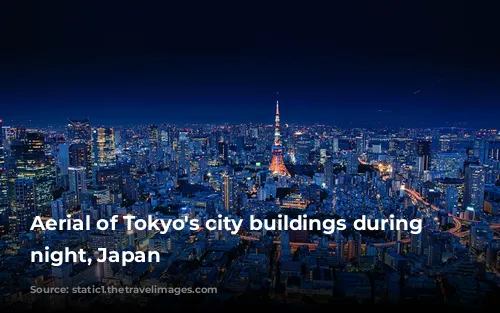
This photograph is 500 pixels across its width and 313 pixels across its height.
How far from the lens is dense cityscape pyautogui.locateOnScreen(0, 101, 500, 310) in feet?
9.77

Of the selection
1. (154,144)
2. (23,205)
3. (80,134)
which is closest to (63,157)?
(80,134)

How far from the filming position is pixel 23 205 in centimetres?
636

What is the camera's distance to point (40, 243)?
452 centimetres

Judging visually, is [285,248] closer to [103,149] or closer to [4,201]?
[4,201]

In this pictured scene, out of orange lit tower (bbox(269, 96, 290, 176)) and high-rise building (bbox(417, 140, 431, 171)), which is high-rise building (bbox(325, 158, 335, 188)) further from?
high-rise building (bbox(417, 140, 431, 171))

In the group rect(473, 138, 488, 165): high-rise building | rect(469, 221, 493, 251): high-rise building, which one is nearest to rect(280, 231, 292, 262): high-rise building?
rect(469, 221, 493, 251): high-rise building

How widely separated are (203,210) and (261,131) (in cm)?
641

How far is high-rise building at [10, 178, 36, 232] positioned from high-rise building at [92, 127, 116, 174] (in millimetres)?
3920

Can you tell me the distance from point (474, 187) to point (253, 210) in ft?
14.7

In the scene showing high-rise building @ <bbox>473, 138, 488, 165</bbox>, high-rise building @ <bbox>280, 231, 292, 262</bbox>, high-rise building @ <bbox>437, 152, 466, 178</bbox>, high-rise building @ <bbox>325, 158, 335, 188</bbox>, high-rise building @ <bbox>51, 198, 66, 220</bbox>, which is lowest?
high-rise building @ <bbox>280, 231, 292, 262</bbox>

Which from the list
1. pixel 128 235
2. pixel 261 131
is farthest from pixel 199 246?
pixel 261 131

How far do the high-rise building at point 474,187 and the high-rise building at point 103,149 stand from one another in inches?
346

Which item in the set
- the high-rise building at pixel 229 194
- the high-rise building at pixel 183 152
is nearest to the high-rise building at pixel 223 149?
the high-rise building at pixel 183 152

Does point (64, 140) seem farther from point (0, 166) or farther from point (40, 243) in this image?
point (40, 243)
